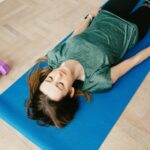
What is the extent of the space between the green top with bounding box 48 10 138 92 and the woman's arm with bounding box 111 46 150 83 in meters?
0.04

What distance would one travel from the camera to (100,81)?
4.71 feet

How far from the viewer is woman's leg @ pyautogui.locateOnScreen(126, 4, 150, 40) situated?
67.8 inches

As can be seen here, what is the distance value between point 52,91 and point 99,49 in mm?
427

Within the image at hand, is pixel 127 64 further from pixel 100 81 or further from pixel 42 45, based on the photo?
pixel 42 45

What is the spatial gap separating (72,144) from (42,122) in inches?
8.0

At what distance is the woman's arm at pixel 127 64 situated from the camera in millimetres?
1496

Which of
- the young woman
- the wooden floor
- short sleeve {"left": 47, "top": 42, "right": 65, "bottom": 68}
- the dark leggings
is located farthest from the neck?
the dark leggings

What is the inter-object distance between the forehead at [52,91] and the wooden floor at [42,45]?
437 millimetres

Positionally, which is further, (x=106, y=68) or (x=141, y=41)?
(x=141, y=41)

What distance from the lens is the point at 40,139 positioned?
132 cm

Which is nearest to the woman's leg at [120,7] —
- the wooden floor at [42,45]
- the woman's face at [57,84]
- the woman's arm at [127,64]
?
the woman's arm at [127,64]

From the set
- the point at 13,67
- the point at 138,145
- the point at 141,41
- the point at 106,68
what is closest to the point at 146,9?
the point at 141,41

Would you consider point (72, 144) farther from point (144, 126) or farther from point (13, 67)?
point (13, 67)

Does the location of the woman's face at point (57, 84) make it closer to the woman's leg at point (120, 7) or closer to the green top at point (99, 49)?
the green top at point (99, 49)
